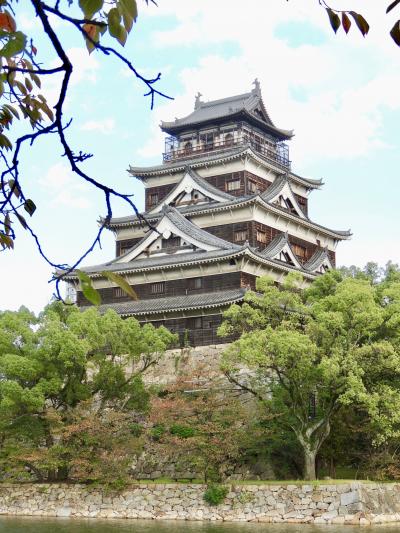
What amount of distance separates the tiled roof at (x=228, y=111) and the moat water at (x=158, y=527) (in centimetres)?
2137

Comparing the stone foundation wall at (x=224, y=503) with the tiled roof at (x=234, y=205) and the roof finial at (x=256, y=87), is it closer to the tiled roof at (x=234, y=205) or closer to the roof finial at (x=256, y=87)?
the tiled roof at (x=234, y=205)

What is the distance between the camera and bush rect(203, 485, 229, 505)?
74.2 feet

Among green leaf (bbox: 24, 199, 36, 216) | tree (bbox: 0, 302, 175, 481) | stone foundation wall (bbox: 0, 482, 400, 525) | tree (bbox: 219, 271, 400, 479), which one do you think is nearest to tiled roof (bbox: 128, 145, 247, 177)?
tree (bbox: 0, 302, 175, 481)

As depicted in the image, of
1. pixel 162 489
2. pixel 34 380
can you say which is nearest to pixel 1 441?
pixel 34 380

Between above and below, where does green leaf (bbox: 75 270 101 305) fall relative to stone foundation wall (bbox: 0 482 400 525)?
above

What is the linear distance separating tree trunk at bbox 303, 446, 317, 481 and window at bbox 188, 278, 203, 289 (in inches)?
396

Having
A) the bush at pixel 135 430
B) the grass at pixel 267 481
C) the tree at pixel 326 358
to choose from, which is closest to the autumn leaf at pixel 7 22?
the tree at pixel 326 358

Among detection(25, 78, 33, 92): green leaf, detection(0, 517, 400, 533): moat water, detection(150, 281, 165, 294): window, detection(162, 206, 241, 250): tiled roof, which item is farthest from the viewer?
detection(150, 281, 165, 294): window

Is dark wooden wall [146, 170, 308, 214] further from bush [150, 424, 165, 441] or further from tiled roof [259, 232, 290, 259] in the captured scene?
bush [150, 424, 165, 441]

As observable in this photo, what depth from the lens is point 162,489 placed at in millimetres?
23688

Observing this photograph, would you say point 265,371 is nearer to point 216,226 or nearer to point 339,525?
point 339,525

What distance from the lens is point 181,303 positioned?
30.8 meters

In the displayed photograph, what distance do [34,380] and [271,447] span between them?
24.6ft

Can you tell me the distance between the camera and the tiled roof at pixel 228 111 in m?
38.4
